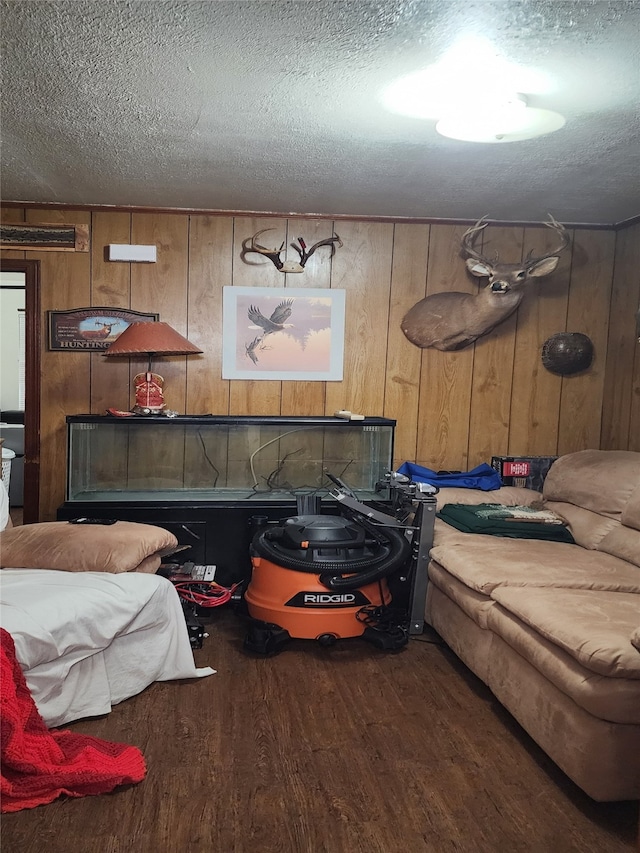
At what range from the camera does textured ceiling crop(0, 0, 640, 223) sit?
184 cm

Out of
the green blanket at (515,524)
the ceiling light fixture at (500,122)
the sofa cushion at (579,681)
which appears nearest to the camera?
the sofa cushion at (579,681)

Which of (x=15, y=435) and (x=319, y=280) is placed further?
(x=15, y=435)

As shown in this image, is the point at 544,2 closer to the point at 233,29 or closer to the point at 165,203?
the point at 233,29

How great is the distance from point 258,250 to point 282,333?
0.53 meters

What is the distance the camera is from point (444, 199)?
3.62 meters

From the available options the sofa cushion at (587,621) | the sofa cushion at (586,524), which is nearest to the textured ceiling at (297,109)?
the sofa cushion at (586,524)

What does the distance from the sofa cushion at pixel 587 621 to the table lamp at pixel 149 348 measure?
218cm

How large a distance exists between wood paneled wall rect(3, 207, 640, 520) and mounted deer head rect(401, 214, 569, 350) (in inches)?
3.4

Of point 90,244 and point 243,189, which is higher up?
point 243,189

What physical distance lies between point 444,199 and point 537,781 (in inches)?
114

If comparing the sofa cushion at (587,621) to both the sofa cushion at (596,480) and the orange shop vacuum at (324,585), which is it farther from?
the sofa cushion at (596,480)

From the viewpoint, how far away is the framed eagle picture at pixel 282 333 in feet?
13.2

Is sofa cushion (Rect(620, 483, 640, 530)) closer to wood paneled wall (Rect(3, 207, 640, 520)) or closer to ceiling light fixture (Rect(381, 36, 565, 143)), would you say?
wood paneled wall (Rect(3, 207, 640, 520))

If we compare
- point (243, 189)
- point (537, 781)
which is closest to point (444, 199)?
point (243, 189)
